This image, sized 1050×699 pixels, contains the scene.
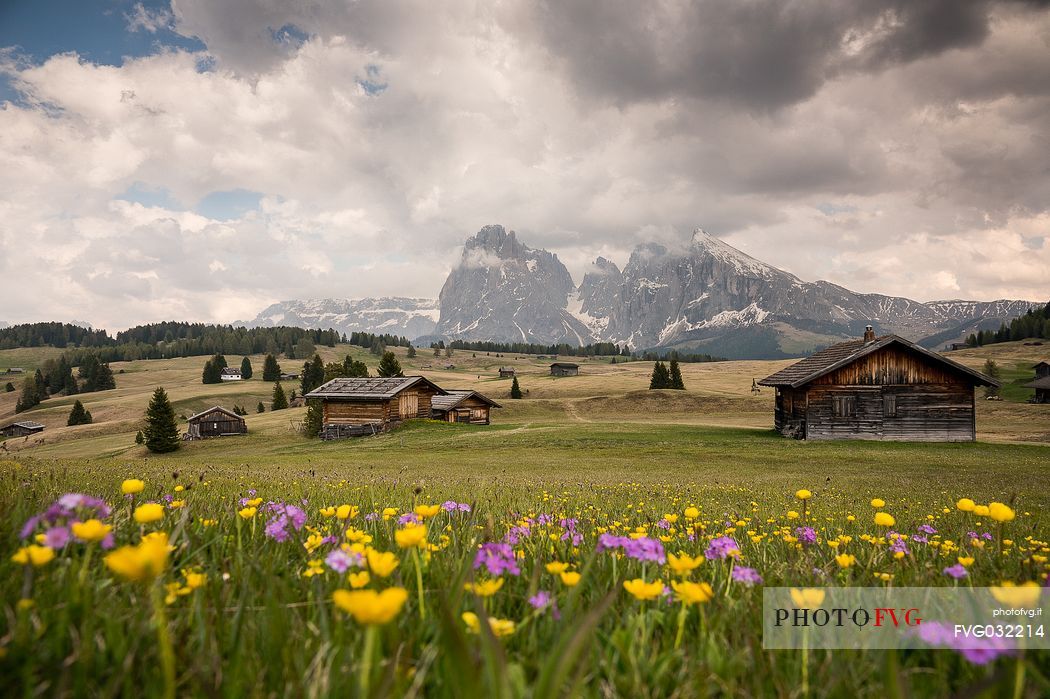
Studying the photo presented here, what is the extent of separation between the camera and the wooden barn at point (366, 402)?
1890 inches

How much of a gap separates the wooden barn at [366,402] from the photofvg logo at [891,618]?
47399mm

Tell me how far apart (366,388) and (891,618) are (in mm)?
50522

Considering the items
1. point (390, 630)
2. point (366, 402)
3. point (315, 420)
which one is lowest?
point (315, 420)

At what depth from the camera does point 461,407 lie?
5994 cm

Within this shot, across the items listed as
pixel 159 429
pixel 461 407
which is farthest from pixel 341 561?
pixel 461 407

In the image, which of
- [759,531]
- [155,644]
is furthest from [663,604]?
[759,531]

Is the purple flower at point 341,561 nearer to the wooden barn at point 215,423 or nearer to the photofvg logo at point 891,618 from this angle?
the photofvg logo at point 891,618

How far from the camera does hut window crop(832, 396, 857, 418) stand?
32.5 meters

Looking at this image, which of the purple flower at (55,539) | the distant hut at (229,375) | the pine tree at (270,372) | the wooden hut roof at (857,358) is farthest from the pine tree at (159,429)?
the distant hut at (229,375)

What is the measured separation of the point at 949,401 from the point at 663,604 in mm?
39933

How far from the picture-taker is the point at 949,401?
3219cm

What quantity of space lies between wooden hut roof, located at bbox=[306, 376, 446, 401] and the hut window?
35.5 m

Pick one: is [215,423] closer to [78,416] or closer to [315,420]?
[315,420]

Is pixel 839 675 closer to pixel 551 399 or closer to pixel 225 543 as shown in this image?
pixel 225 543
